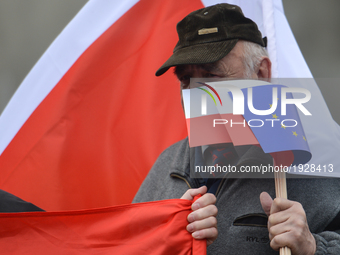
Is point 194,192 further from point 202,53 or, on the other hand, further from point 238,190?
point 202,53

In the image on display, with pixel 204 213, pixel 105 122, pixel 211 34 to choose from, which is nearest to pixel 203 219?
pixel 204 213

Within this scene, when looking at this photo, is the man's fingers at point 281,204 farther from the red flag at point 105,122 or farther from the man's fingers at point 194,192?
the red flag at point 105,122

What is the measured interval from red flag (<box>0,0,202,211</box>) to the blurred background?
1.83 meters

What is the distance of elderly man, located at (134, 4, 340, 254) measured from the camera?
2.79 feet

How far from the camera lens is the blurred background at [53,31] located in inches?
125

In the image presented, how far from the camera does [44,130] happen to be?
1.54 metres

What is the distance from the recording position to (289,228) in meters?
0.82

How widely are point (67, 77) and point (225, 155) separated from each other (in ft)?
2.70

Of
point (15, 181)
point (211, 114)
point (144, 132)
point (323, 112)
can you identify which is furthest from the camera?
point (144, 132)

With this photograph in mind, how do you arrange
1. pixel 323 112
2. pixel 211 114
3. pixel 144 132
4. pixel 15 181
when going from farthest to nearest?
pixel 144 132, pixel 15 181, pixel 323 112, pixel 211 114

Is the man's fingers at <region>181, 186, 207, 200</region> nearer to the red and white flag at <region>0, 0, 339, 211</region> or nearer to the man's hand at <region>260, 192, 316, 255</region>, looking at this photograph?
the man's hand at <region>260, 192, 316, 255</region>

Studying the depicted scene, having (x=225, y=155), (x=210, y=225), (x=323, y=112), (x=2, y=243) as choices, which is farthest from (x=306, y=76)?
(x=2, y=243)

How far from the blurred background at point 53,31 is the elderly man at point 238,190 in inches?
83.4

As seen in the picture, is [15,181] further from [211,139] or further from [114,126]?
[211,139]
